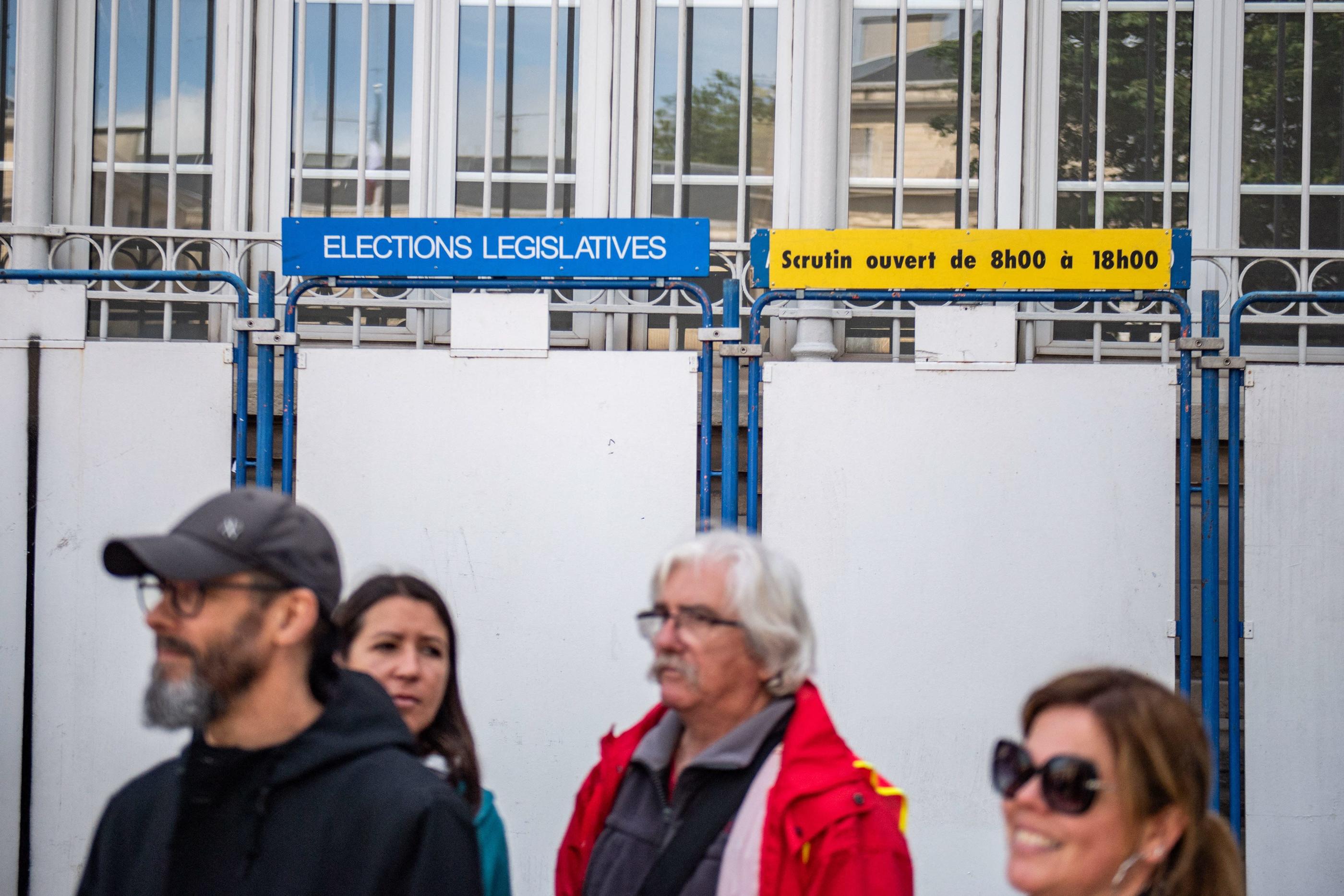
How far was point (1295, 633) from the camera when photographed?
4.62m

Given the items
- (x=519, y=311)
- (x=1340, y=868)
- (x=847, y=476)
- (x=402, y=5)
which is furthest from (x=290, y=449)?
(x=1340, y=868)

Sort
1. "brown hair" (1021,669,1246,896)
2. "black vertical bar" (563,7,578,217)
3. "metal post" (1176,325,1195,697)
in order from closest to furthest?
"brown hair" (1021,669,1246,896) → "metal post" (1176,325,1195,697) → "black vertical bar" (563,7,578,217)

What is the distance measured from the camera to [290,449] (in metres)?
4.67

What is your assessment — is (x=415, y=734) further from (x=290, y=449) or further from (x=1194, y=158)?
(x=1194, y=158)

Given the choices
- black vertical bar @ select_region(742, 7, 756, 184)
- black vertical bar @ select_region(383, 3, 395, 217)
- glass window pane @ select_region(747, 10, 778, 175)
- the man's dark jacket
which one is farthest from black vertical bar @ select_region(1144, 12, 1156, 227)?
the man's dark jacket

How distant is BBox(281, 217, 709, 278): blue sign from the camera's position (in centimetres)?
469

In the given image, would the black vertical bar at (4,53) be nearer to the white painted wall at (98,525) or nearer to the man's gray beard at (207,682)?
the white painted wall at (98,525)

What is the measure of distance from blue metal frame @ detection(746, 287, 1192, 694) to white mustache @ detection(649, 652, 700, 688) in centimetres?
198

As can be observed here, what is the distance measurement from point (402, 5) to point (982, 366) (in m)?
4.01

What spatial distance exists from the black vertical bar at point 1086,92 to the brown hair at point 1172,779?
5362 millimetres

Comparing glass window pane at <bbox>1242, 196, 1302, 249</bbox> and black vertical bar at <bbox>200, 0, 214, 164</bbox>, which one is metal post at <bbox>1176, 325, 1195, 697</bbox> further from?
black vertical bar at <bbox>200, 0, 214, 164</bbox>

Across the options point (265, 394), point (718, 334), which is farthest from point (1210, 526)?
point (265, 394)

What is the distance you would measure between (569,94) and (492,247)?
2.29 m

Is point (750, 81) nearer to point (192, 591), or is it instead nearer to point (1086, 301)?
point (1086, 301)
